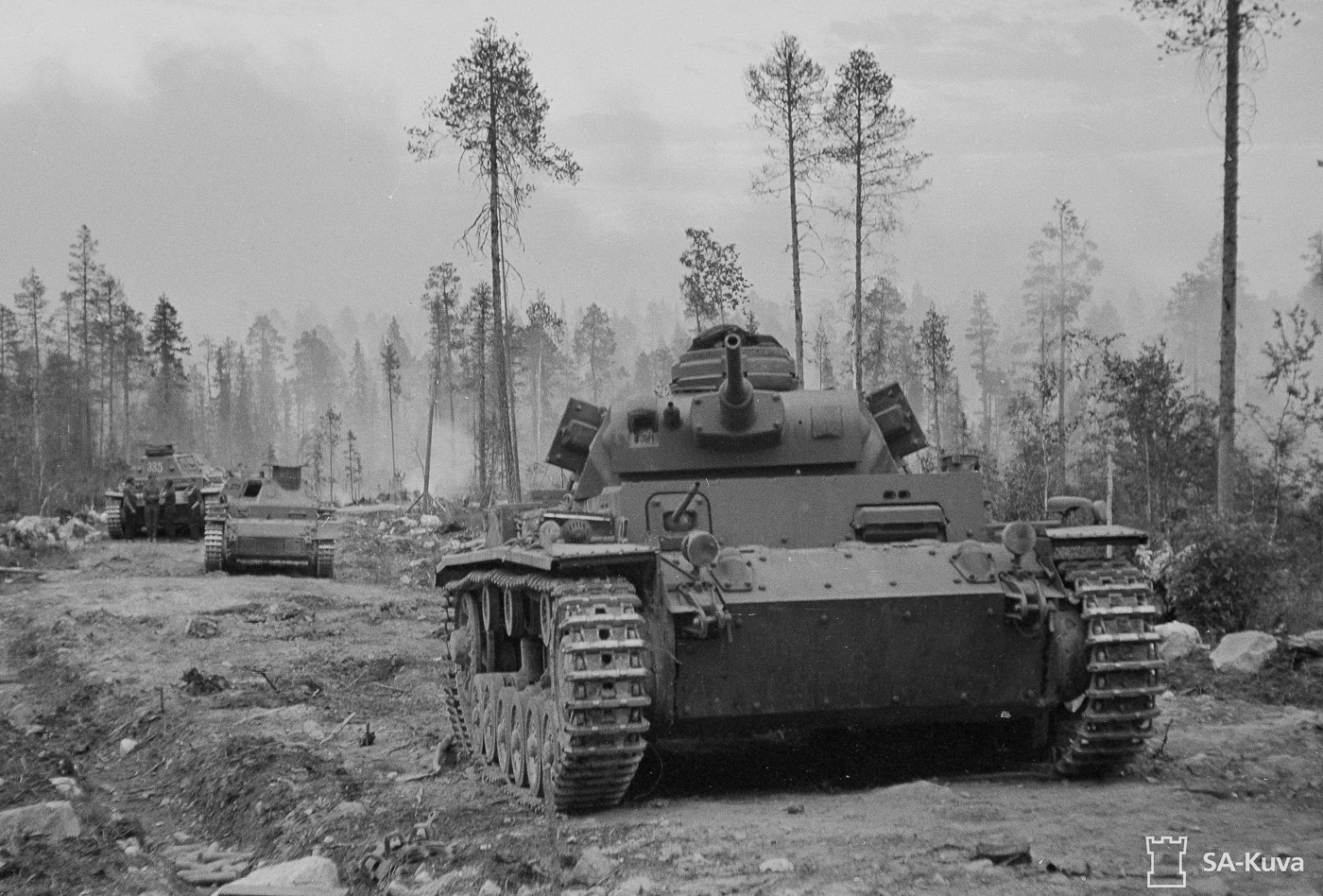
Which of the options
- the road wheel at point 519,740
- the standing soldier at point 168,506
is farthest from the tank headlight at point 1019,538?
the standing soldier at point 168,506

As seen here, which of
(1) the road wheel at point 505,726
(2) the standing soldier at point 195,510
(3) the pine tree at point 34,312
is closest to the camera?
(1) the road wheel at point 505,726

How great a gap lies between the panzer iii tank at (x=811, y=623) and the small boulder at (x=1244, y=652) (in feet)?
16.4

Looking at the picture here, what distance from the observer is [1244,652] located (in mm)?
13320

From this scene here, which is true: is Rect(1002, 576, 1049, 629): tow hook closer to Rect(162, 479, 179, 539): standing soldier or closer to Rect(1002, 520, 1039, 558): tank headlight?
Rect(1002, 520, 1039, 558): tank headlight

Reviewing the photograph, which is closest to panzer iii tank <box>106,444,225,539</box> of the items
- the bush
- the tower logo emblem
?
the bush

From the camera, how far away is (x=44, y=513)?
46188mm

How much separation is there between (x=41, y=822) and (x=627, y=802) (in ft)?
10.2

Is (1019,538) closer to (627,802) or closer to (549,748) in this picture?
(627,802)

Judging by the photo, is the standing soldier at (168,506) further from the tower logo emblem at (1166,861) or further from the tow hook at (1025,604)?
the tower logo emblem at (1166,861)

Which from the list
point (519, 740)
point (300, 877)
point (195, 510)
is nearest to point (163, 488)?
point (195, 510)

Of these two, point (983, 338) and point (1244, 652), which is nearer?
point (1244, 652)

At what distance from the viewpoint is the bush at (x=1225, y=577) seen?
15.2 meters

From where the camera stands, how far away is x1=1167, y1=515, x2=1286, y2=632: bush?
1516cm

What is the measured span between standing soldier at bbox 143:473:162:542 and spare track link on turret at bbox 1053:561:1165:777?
33.3 meters
